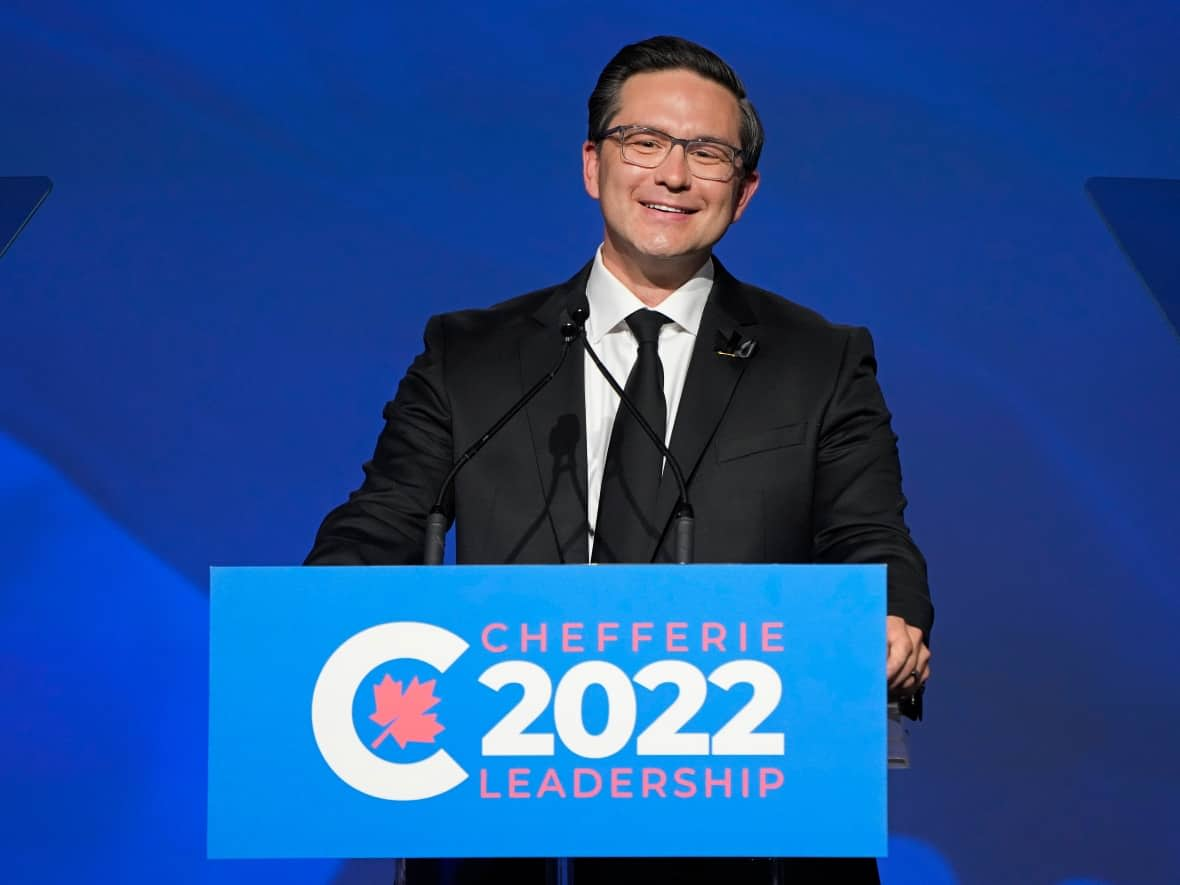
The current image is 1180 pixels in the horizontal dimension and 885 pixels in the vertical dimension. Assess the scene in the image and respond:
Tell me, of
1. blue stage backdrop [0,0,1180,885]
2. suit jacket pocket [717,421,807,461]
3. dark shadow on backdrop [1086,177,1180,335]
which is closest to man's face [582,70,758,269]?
suit jacket pocket [717,421,807,461]

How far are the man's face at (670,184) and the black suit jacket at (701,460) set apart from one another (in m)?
0.10

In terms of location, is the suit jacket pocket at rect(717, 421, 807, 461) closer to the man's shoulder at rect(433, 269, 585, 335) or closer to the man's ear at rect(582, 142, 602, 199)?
the man's shoulder at rect(433, 269, 585, 335)

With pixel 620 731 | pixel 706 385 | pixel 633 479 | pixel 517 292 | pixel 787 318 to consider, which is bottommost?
pixel 620 731

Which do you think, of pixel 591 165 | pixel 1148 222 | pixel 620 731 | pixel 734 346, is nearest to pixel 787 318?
pixel 734 346

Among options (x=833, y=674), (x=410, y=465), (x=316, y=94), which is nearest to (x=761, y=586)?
(x=833, y=674)

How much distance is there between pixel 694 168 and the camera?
2.01 meters

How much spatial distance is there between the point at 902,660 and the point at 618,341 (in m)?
0.67

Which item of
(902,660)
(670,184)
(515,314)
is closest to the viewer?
(902,660)

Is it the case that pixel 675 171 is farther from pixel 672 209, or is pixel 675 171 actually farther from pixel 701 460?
pixel 701 460

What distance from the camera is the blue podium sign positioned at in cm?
135

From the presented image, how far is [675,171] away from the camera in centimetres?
199

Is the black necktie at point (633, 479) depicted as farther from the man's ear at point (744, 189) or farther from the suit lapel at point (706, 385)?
the man's ear at point (744, 189)

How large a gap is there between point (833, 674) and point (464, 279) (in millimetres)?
1845

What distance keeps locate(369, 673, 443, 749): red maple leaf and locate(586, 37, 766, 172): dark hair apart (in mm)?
957
